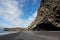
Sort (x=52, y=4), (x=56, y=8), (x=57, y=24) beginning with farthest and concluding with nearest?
(x=52, y=4)
(x=56, y=8)
(x=57, y=24)

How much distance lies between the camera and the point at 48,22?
34344mm

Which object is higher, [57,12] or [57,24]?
[57,12]

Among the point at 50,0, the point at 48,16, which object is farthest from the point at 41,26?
the point at 50,0

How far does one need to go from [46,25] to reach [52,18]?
10.1ft

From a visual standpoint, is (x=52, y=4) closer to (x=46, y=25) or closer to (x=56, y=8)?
(x=56, y=8)

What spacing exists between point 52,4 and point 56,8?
3394 mm

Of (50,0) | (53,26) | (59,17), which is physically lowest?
(53,26)

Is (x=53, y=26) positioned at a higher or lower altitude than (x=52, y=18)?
lower

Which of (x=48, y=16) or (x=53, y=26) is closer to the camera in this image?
(x=53, y=26)

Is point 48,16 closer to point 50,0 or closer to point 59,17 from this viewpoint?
point 59,17

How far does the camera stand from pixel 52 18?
35594 mm

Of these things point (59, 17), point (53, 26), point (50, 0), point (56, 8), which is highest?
point (50, 0)

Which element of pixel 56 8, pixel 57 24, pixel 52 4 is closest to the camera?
pixel 57 24

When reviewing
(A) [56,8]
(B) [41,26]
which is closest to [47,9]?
(A) [56,8]
